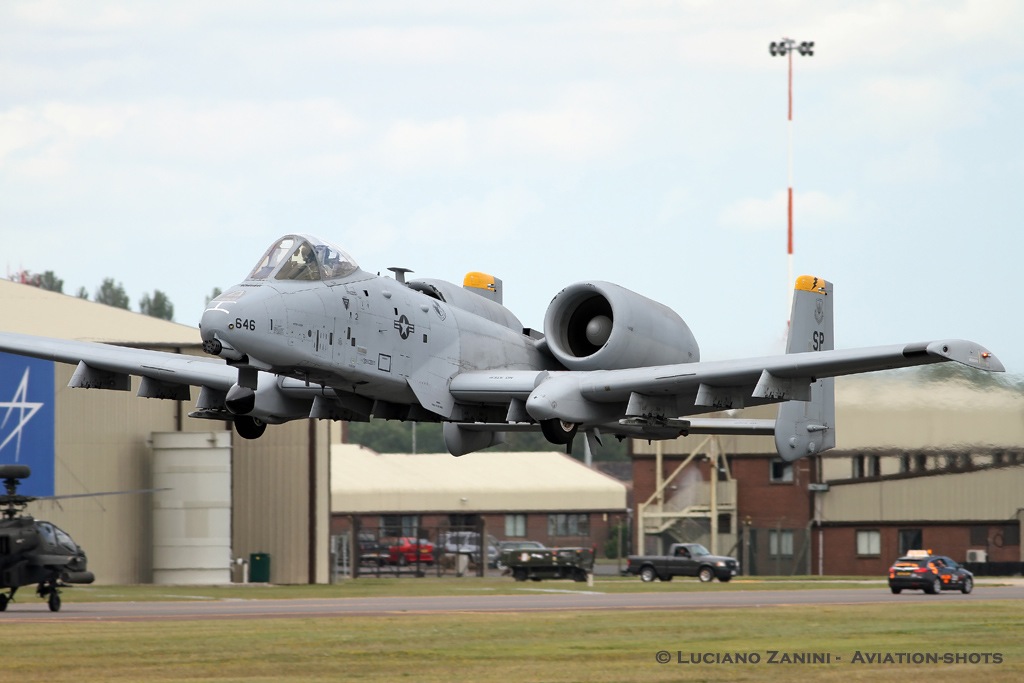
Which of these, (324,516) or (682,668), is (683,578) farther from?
(682,668)

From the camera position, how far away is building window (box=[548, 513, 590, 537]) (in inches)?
3868

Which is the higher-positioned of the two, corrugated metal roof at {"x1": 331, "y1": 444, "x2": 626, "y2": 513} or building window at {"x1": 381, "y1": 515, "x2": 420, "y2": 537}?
corrugated metal roof at {"x1": 331, "y1": 444, "x2": 626, "y2": 513}

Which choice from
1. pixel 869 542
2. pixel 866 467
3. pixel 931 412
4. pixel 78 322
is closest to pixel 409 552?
pixel 869 542

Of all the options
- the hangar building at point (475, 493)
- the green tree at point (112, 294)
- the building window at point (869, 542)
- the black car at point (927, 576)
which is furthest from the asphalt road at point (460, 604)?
the green tree at point (112, 294)

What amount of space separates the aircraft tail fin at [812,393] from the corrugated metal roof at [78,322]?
1395 inches

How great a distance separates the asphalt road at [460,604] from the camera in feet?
150

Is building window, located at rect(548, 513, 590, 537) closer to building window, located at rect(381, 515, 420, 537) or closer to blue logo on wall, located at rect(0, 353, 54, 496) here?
building window, located at rect(381, 515, 420, 537)

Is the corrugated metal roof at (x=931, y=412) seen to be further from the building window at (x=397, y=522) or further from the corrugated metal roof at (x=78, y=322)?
the building window at (x=397, y=522)

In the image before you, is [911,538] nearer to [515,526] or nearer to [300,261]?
[515,526]

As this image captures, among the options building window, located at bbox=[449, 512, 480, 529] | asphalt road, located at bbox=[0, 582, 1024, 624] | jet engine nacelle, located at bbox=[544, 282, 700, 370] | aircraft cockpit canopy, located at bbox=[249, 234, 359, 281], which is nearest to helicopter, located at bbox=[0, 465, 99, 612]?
asphalt road, located at bbox=[0, 582, 1024, 624]

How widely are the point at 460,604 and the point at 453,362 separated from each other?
29.1m

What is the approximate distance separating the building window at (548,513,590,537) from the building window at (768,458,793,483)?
21.7 m

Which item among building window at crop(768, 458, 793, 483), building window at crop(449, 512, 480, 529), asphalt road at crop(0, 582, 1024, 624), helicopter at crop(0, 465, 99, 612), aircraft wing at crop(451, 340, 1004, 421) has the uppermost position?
aircraft wing at crop(451, 340, 1004, 421)

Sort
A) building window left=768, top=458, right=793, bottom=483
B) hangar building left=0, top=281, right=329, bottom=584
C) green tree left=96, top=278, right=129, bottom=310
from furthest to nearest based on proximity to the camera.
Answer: green tree left=96, top=278, right=129, bottom=310 → building window left=768, top=458, right=793, bottom=483 → hangar building left=0, top=281, right=329, bottom=584
